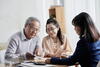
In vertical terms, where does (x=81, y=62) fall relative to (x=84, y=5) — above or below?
below

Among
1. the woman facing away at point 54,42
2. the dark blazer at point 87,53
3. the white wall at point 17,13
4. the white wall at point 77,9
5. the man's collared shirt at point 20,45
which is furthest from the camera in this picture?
the white wall at point 77,9

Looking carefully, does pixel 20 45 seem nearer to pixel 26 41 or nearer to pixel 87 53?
pixel 26 41

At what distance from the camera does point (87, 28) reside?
73.1 inches

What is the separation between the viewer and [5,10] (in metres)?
3.63

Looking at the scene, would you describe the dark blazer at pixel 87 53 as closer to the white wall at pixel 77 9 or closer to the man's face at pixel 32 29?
the man's face at pixel 32 29

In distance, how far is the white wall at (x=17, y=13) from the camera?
3.63 meters

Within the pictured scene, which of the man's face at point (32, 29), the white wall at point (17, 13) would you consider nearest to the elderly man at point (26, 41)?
the man's face at point (32, 29)

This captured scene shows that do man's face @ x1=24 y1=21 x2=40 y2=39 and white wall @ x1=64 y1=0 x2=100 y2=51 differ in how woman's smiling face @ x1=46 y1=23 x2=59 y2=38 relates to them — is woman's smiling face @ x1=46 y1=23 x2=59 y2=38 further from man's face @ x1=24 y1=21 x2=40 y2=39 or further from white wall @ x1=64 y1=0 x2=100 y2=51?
white wall @ x1=64 y1=0 x2=100 y2=51

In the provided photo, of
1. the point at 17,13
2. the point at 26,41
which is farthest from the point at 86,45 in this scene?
the point at 17,13

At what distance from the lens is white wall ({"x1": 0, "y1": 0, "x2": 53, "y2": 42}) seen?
363cm

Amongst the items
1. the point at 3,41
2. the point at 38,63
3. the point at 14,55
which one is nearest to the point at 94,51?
the point at 38,63

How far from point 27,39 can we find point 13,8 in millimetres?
1223

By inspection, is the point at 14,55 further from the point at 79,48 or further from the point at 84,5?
the point at 84,5

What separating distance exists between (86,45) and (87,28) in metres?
0.17
